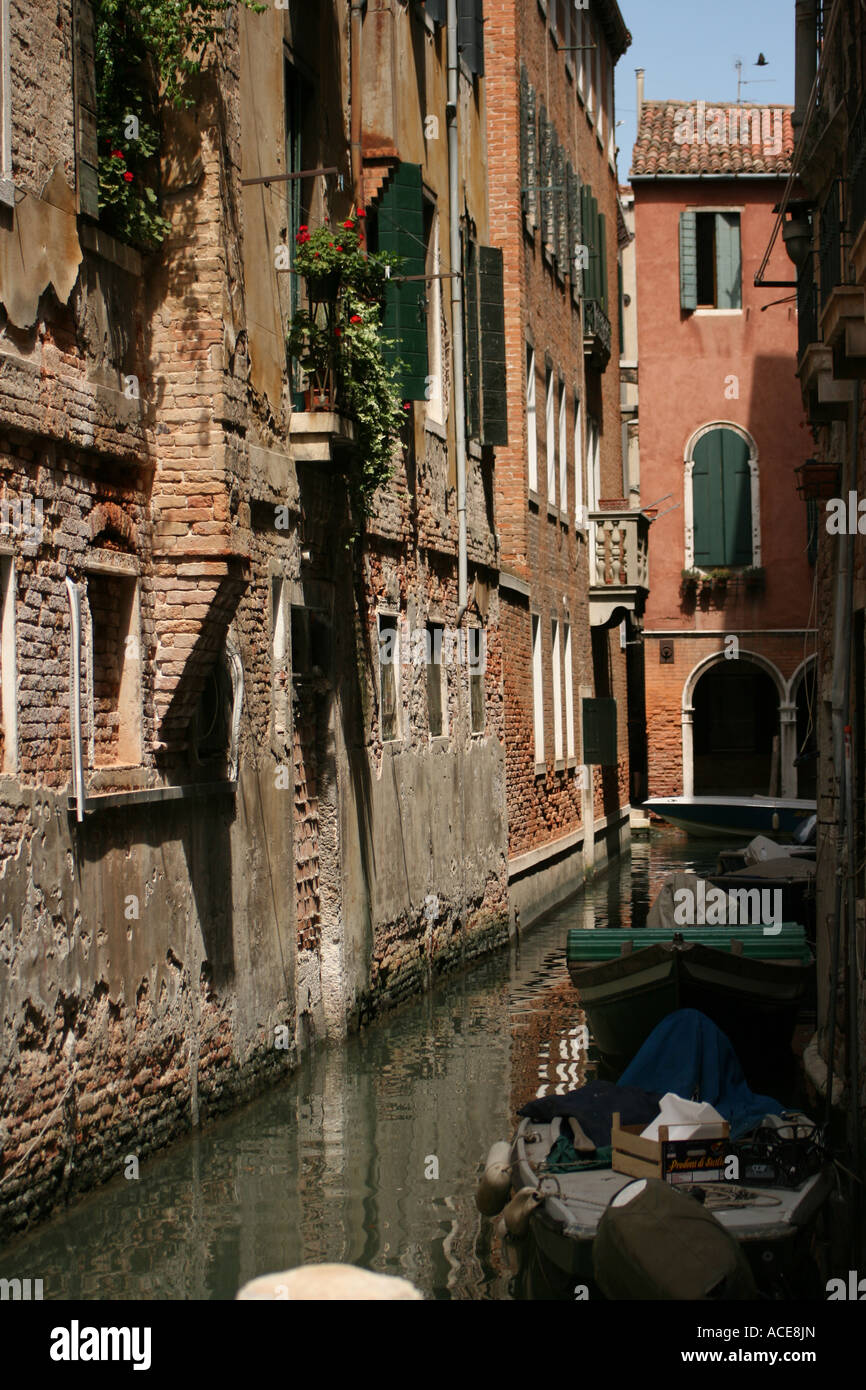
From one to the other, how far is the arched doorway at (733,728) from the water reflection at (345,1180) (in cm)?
1994

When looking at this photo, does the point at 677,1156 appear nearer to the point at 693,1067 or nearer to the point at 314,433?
the point at 693,1067

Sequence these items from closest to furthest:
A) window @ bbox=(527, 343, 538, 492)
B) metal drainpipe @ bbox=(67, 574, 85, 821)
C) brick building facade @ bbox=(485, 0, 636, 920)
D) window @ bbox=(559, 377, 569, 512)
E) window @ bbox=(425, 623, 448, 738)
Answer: metal drainpipe @ bbox=(67, 574, 85, 821), window @ bbox=(425, 623, 448, 738), brick building facade @ bbox=(485, 0, 636, 920), window @ bbox=(527, 343, 538, 492), window @ bbox=(559, 377, 569, 512)

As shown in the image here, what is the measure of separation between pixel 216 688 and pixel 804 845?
11619 mm

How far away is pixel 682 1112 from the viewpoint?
26.6 feet

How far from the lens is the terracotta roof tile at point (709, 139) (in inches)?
1277

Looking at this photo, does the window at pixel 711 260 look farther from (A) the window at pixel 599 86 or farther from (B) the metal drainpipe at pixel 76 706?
(B) the metal drainpipe at pixel 76 706

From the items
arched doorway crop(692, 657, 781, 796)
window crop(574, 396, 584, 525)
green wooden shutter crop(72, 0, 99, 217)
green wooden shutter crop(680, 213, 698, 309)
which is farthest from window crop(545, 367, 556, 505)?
green wooden shutter crop(72, 0, 99, 217)

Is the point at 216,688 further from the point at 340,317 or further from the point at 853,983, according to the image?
the point at 853,983

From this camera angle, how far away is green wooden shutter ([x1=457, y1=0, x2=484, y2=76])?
18064mm

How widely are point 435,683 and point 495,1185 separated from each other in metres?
→ 8.58

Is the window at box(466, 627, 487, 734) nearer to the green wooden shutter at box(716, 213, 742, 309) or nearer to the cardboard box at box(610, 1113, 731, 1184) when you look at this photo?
the cardboard box at box(610, 1113, 731, 1184)

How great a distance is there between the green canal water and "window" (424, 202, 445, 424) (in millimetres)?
5554

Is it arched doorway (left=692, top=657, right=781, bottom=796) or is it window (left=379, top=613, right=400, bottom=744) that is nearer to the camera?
window (left=379, top=613, right=400, bottom=744)

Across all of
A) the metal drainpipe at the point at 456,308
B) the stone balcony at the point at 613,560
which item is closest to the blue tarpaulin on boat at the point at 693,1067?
the metal drainpipe at the point at 456,308
